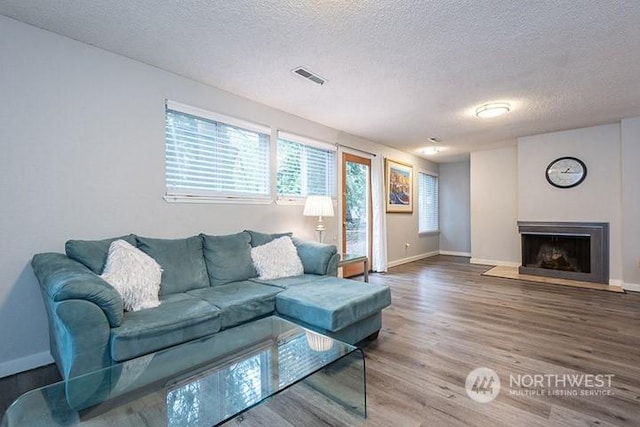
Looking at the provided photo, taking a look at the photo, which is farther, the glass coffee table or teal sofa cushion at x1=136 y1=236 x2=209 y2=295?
teal sofa cushion at x1=136 y1=236 x2=209 y2=295

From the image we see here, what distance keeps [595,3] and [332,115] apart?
8.73 ft

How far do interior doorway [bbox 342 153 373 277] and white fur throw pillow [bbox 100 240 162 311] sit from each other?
120 inches

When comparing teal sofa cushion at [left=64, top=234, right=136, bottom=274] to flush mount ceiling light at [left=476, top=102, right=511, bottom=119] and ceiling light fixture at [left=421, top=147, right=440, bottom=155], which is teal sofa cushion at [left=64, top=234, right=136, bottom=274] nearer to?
flush mount ceiling light at [left=476, top=102, right=511, bottom=119]

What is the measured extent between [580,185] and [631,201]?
25.7 inches

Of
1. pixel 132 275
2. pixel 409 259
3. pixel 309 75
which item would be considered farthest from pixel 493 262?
pixel 132 275

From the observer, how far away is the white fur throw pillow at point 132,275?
6.58 ft

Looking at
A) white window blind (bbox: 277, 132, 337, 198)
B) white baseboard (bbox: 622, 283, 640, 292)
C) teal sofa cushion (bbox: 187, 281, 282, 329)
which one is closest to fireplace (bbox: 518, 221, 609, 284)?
white baseboard (bbox: 622, 283, 640, 292)

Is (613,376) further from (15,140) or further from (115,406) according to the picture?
(15,140)

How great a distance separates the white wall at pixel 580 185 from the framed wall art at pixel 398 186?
2.04m

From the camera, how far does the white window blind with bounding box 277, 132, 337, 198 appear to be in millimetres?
3918

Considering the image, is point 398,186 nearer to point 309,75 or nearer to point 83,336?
point 309,75

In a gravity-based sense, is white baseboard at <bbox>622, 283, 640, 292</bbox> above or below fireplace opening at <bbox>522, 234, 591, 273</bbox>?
below

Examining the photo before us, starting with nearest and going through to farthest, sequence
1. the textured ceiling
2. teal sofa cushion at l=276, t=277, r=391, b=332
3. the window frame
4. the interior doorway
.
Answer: the textured ceiling
teal sofa cushion at l=276, t=277, r=391, b=332
the window frame
the interior doorway

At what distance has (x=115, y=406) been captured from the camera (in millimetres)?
1360
